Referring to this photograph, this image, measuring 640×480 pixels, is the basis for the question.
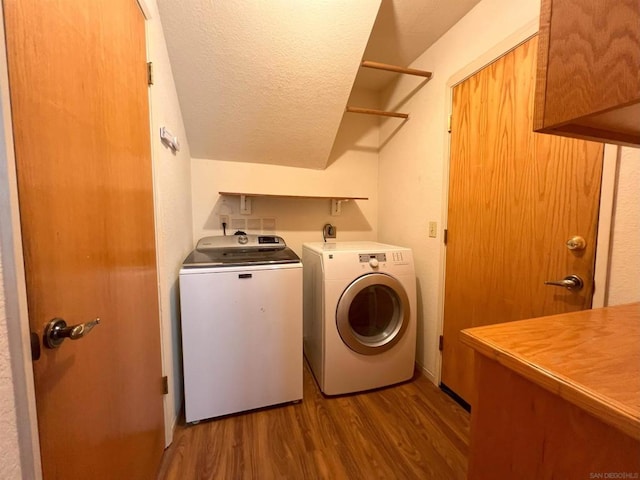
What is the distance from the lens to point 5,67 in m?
0.44

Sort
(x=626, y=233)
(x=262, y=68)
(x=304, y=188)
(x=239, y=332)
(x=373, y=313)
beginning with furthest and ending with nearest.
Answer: (x=304, y=188), (x=373, y=313), (x=262, y=68), (x=239, y=332), (x=626, y=233)

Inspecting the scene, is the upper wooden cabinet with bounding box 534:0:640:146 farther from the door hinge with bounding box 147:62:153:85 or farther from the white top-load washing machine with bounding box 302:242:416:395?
the door hinge with bounding box 147:62:153:85

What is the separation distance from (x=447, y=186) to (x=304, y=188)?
115cm

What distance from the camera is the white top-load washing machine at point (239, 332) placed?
1.35m

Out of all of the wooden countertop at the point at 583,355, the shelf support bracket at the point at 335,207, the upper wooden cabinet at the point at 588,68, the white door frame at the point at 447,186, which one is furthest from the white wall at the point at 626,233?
the shelf support bracket at the point at 335,207

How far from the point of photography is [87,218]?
0.66m

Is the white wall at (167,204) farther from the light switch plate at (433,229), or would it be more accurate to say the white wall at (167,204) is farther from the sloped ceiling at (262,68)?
the light switch plate at (433,229)

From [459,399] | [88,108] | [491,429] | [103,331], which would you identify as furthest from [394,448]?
[88,108]

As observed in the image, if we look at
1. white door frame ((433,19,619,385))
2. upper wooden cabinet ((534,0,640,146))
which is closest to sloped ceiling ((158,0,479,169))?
white door frame ((433,19,619,385))

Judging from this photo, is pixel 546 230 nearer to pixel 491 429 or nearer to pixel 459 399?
pixel 491 429

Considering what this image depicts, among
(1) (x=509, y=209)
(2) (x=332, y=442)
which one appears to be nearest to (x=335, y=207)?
(1) (x=509, y=209)

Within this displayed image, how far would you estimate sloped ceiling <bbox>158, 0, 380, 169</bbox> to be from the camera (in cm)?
131

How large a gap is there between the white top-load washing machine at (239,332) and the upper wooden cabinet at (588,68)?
4.03 feet

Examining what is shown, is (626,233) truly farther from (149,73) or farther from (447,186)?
(149,73)
